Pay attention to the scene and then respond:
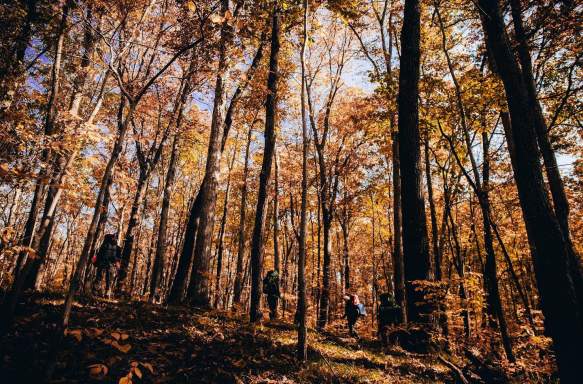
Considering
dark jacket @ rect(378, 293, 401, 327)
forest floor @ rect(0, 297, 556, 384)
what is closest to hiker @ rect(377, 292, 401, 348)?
dark jacket @ rect(378, 293, 401, 327)

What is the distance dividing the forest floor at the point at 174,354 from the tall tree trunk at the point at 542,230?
1.55m

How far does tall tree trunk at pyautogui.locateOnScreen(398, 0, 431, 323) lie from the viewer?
21.8 ft

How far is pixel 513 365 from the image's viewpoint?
19.6ft

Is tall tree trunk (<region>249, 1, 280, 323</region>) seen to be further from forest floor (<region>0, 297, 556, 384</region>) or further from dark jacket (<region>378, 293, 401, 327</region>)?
dark jacket (<region>378, 293, 401, 327</region>)

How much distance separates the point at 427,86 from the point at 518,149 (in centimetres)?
721

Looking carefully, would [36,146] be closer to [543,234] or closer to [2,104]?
[2,104]

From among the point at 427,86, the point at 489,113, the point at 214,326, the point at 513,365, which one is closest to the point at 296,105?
the point at 427,86

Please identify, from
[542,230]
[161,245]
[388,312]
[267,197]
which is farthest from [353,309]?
[161,245]

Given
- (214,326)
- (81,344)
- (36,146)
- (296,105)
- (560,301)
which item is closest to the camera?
(560,301)

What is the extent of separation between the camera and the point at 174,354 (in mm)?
4996

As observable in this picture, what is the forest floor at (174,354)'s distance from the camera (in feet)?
13.5

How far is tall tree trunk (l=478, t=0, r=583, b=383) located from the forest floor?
1549mm

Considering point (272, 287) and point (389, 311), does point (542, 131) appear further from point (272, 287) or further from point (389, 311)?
point (272, 287)

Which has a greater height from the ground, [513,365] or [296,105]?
[296,105]
